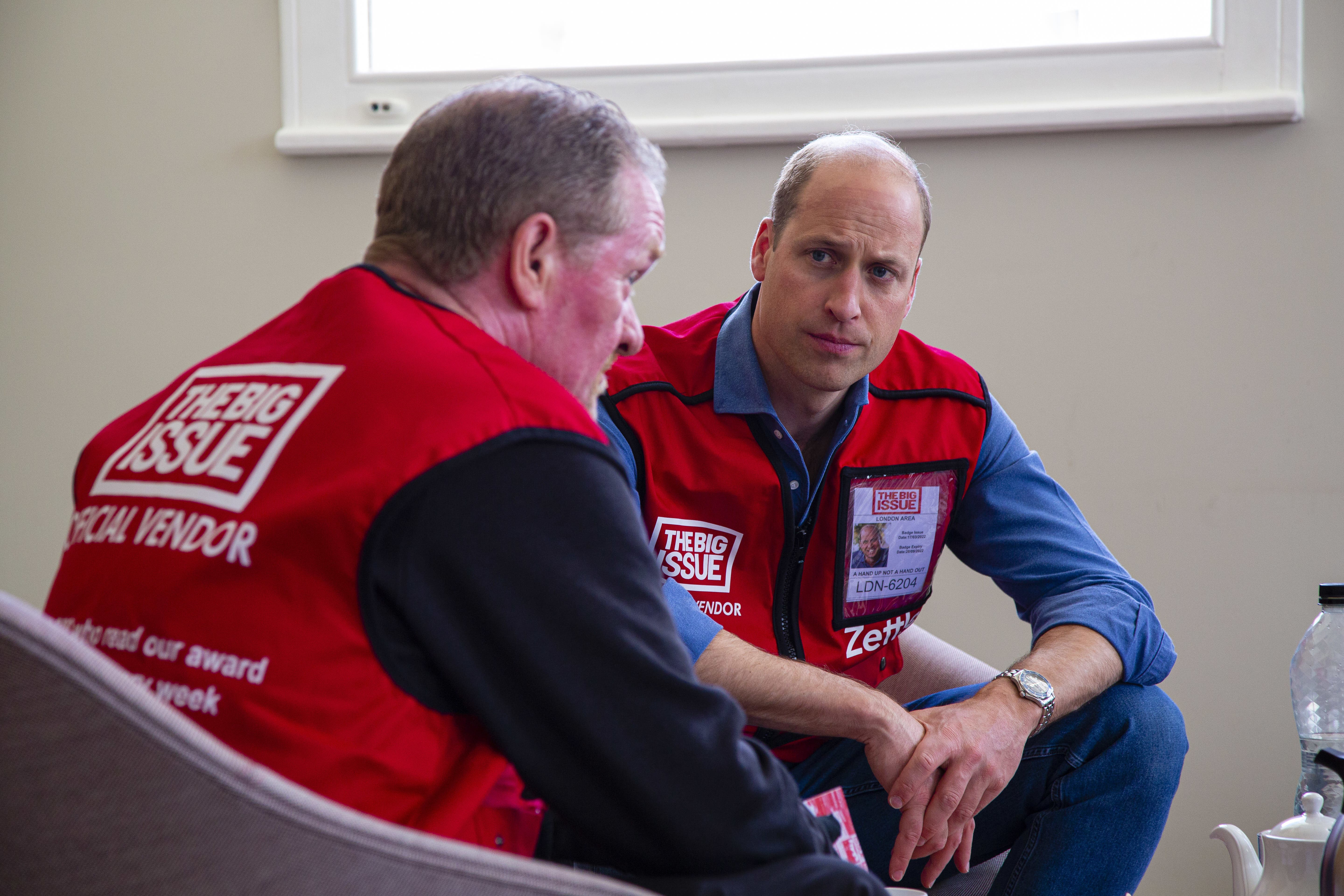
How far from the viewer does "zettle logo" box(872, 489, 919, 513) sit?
1585 mm

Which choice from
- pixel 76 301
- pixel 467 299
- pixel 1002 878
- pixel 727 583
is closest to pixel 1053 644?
pixel 1002 878

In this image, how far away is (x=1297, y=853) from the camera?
3.94ft

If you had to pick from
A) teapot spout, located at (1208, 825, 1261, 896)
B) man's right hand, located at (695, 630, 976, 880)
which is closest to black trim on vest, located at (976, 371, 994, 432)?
man's right hand, located at (695, 630, 976, 880)

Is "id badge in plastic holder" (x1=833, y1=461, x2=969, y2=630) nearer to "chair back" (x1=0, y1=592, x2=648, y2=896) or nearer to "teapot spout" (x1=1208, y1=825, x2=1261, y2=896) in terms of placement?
"teapot spout" (x1=1208, y1=825, x2=1261, y2=896)

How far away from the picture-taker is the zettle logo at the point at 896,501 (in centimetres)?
158

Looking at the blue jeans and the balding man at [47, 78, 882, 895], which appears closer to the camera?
the balding man at [47, 78, 882, 895]

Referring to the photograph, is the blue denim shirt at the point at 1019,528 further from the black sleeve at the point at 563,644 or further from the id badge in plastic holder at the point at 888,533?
the black sleeve at the point at 563,644

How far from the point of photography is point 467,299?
86cm

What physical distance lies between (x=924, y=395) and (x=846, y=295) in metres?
0.21

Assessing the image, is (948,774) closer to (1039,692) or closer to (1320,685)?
(1039,692)

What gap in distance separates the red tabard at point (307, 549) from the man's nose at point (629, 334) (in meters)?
0.17

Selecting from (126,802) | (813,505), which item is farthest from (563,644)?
(813,505)

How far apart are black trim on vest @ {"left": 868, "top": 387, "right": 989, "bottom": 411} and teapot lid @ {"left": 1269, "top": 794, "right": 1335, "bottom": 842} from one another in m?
0.65

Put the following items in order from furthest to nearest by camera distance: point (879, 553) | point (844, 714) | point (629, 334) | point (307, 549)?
point (879, 553) → point (844, 714) → point (629, 334) → point (307, 549)
